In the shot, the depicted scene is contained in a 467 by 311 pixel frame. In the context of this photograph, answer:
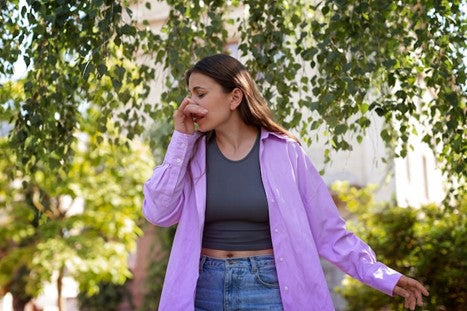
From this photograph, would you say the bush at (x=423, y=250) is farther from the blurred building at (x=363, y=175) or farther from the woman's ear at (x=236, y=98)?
the woman's ear at (x=236, y=98)

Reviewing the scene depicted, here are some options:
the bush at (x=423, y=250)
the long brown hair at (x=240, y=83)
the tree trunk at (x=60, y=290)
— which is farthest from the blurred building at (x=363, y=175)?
the long brown hair at (x=240, y=83)

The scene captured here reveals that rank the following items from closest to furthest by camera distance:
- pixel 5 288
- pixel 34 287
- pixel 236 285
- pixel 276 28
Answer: pixel 236 285 < pixel 276 28 < pixel 34 287 < pixel 5 288

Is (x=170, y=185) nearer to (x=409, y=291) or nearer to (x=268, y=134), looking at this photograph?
(x=268, y=134)

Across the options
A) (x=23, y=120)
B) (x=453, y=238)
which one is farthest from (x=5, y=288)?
(x=23, y=120)

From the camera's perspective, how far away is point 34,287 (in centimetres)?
1641

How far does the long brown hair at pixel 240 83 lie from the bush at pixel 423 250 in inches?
259

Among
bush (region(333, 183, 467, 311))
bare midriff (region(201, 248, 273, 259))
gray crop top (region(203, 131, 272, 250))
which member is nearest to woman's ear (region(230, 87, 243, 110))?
gray crop top (region(203, 131, 272, 250))

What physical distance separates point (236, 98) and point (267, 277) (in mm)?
642

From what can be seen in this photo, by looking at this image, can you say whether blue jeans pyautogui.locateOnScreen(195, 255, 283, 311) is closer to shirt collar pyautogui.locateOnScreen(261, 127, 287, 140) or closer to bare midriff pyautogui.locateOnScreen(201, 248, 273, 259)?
bare midriff pyautogui.locateOnScreen(201, 248, 273, 259)

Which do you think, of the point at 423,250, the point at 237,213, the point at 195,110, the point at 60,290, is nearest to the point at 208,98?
the point at 195,110

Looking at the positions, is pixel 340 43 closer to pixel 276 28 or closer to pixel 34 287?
pixel 276 28

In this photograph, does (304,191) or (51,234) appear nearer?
(304,191)

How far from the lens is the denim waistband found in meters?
2.93

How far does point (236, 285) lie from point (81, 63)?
82.2 inches
